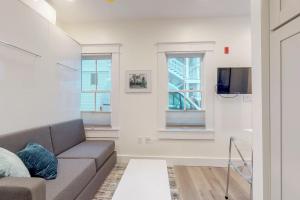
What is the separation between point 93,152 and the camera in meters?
3.01

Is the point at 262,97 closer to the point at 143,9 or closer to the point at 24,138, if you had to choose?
the point at 24,138

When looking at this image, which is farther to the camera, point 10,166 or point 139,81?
point 139,81

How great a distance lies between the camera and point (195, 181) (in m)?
3.21

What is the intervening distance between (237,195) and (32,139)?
2.59 meters

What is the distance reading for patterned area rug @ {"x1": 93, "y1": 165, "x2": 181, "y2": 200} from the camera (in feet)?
8.70

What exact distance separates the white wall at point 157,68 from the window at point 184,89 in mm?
294

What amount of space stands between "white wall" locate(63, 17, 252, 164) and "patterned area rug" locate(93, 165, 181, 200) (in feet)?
1.72

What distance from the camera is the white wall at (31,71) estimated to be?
2.16 meters

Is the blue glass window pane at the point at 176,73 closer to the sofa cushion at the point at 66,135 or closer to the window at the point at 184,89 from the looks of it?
the window at the point at 184,89

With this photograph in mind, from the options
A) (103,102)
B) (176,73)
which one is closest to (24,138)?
(103,102)

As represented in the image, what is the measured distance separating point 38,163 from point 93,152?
1.06m

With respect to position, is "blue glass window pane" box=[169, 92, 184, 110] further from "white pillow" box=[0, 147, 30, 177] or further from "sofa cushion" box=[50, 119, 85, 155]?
"white pillow" box=[0, 147, 30, 177]

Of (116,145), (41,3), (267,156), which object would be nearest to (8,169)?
(267,156)

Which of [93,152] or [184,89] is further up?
[184,89]
